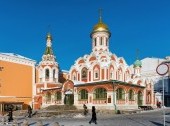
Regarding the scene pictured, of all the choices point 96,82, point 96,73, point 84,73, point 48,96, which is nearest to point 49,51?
point 84,73

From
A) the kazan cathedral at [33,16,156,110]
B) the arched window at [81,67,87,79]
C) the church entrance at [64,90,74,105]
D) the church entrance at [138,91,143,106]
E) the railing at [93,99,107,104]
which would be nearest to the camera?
the railing at [93,99,107,104]

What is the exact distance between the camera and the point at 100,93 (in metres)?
36.3

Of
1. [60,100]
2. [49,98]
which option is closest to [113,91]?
[60,100]

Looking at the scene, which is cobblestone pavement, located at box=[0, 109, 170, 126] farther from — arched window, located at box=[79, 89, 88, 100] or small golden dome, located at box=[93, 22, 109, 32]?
small golden dome, located at box=[93, 22, 109, 32]

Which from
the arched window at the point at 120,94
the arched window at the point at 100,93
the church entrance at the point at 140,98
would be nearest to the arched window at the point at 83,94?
the arched window at the point at 100,93

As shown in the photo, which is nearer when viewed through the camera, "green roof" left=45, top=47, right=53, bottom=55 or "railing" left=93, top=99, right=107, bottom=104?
"railing" left=93, top=99, right=107, bottom=104

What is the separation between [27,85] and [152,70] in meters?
36.8

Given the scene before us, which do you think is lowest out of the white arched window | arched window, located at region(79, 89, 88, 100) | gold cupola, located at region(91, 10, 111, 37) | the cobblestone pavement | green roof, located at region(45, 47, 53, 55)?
the cobblestone pavement

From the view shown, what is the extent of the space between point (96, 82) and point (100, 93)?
1577 mm

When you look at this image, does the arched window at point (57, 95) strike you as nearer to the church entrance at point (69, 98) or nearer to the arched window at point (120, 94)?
the church entrance at point (69, 98)

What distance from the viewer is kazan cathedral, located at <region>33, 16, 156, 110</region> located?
36.2m

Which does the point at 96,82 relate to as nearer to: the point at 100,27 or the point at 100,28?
the point at 100,28

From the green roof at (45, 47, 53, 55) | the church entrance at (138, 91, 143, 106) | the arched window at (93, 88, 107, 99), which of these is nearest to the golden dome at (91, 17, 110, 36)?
the green roof at (45, 47, 53, 55)

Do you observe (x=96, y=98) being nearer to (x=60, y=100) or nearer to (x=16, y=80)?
(x=60, y=100)
